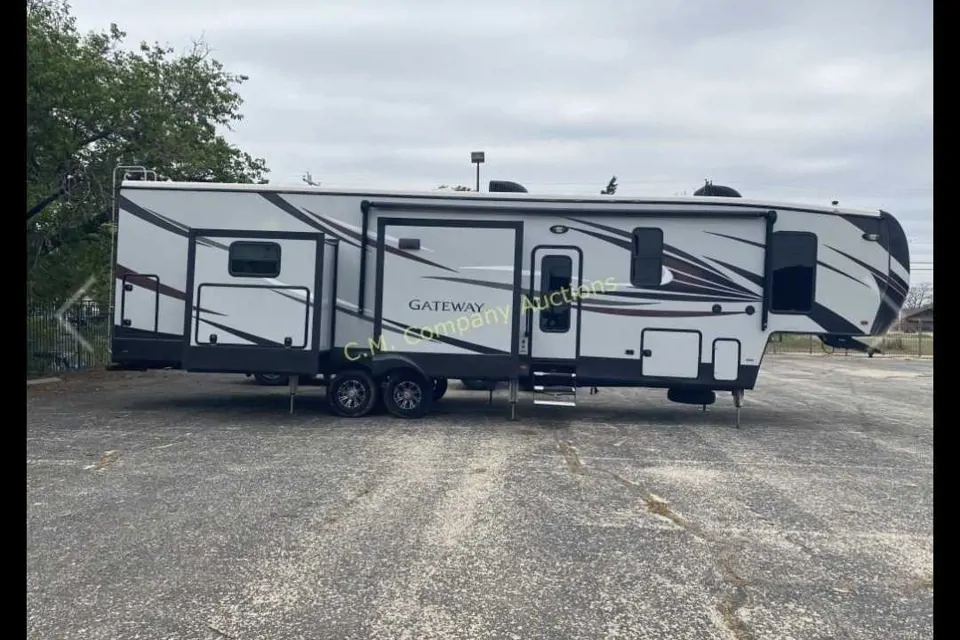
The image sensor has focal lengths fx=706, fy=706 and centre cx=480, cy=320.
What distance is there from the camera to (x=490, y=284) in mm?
10570

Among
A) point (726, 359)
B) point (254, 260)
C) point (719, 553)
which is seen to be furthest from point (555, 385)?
point (719, 553)

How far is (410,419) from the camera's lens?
10719 millimetres

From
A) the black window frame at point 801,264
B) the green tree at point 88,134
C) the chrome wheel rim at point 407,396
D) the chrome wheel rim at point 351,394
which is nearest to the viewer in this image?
the black window frame at point 801,264

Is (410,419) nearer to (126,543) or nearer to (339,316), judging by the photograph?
(339,316)

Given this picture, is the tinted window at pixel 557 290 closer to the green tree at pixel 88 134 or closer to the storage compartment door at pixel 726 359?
the storage compartment door at pixel 726 359

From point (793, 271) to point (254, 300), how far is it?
7.99m

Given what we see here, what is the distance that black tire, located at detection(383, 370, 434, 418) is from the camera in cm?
1077

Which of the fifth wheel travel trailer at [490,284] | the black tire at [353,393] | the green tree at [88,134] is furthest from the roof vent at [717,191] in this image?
the green tree at [88,134]

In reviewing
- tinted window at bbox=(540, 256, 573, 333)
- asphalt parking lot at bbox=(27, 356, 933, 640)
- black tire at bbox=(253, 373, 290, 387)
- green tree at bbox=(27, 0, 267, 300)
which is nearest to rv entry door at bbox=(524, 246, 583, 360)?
A: tinted window at bbox=(540, 256, 573, 333)

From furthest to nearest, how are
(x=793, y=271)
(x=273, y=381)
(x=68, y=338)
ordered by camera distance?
(x=68, y=338) < (x=273, y=381) < (x=793, y=271)

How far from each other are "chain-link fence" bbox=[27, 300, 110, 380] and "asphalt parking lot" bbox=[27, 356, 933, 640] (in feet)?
20.6

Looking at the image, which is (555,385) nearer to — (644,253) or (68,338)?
(644,253)

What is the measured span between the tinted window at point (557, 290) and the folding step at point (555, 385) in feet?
2.19

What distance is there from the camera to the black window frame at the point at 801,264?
10453 mm
